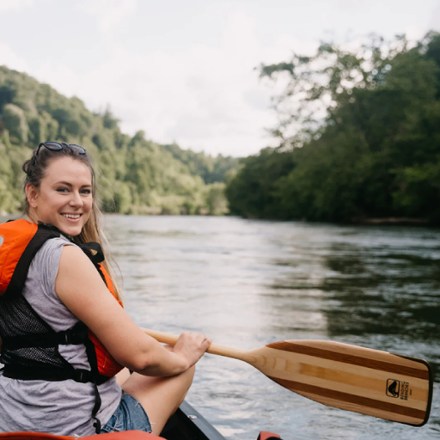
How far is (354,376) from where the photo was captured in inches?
99.5

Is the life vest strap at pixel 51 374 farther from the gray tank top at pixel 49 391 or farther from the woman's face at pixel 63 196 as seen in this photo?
the woman's face at pixel 63 196

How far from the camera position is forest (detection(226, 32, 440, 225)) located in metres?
34.8

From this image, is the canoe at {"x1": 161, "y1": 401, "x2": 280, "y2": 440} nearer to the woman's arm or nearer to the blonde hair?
the woman's arm

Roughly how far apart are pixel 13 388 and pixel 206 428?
0.86 metres

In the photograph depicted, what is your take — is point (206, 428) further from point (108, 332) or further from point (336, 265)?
point (336, 265)

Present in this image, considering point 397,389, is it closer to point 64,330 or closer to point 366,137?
point 64,330

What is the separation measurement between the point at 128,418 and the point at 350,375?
2.94 feet

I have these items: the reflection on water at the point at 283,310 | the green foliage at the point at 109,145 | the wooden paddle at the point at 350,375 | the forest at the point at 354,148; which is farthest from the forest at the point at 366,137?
the green foliage at the point at 109,145

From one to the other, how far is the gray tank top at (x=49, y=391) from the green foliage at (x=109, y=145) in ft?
264

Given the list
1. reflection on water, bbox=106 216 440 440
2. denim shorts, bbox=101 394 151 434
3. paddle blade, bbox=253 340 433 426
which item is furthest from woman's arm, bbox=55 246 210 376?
reflection on water, bbox=106 216 440 440

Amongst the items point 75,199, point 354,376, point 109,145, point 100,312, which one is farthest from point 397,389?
point 109,145

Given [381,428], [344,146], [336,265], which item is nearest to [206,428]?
[381,428]

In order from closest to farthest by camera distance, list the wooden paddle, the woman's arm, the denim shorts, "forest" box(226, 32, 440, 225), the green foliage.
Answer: the woman's arm < the denim shorts < the wooden paddle < "forest" box(226, 32, 440, 225) < the green foliage

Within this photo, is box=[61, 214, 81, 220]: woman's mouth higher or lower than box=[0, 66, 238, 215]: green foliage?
lower
